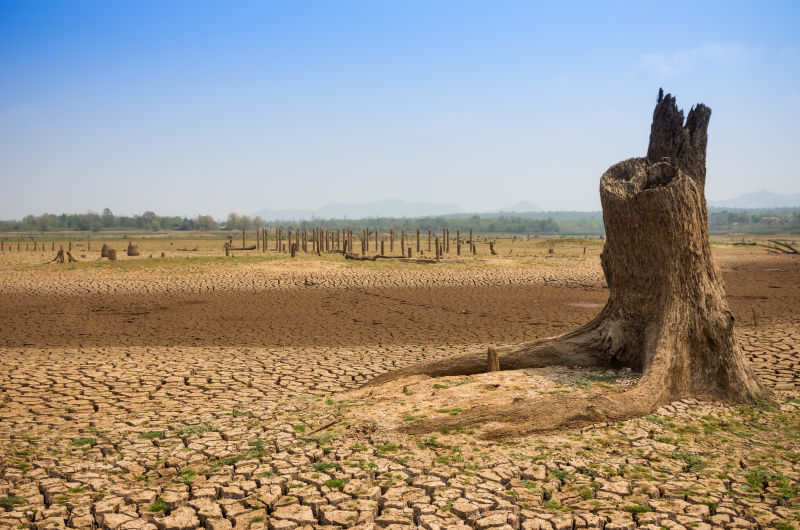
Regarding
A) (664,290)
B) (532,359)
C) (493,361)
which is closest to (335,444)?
(493,361)

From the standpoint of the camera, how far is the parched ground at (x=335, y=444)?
3928 millimetres

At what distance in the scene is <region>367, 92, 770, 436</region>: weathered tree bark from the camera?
586cm

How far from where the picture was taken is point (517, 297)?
16375 millimetres

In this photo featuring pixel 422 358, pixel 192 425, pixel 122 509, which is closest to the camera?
pixel 122 509

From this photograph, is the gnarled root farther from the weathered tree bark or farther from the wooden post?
the wooden post

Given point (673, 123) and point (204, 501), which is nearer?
point (204, 501)

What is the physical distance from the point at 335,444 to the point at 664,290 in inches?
143

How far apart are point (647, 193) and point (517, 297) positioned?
10510 mm

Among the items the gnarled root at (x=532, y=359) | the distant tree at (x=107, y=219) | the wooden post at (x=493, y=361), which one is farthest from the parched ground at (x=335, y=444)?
the distant tree at (x=107, y=219)

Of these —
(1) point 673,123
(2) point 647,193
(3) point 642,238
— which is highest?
(1) point 673,123

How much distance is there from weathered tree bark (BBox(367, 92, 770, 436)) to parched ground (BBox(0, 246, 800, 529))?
0.28m

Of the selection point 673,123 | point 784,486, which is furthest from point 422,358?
point 784,486

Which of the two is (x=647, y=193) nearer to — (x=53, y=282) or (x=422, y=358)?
(x=422, y=358)

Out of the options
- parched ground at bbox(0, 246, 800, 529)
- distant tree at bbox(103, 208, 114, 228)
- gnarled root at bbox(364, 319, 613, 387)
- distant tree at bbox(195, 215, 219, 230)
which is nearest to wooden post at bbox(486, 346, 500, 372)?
gnarled root at bbox(364, 319, 613, 387)
